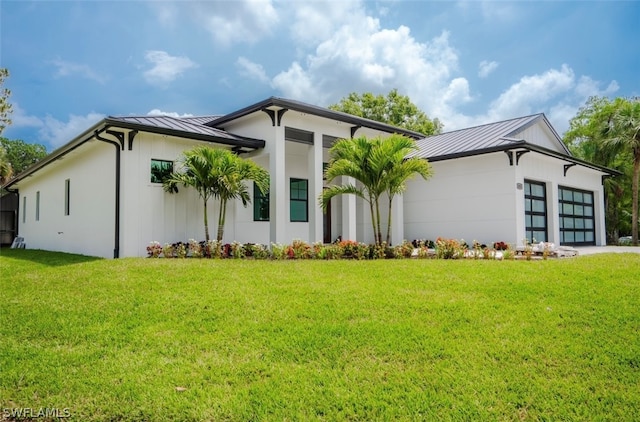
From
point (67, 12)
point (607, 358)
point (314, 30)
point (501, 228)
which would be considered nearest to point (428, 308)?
point (607, 358)

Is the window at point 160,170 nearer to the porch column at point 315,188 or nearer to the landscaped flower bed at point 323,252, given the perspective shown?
the landscaped flower bed at point 323,252

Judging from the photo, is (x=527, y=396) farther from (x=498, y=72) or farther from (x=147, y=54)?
(x=498, y=72)

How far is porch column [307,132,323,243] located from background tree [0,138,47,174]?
42.9 meters

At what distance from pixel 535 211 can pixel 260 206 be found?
916cm

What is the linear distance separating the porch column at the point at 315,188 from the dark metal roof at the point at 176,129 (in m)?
1.63

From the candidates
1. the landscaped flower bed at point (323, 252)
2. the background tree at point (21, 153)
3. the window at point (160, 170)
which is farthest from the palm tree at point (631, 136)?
the background tree at point (21, 153)

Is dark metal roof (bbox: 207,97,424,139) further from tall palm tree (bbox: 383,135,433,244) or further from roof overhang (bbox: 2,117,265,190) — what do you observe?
tall palm tree (bbox: 383,135,433,244)

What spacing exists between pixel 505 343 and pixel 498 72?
1183cm

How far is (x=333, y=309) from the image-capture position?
17.6 ft

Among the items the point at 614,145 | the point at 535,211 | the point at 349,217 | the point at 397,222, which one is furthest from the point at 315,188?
the point at 614,145

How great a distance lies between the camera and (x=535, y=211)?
14.2 m

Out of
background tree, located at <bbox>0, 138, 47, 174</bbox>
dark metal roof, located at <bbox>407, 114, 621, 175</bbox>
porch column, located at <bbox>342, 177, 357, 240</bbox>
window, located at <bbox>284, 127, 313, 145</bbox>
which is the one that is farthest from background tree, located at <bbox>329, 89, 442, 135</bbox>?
background tree, located at <bbox>0, 138, 47, 174</bbox>

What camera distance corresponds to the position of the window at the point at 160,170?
10854 mm

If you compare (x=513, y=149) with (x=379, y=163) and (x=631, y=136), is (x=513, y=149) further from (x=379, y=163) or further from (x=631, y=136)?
(x=631, y=136)
